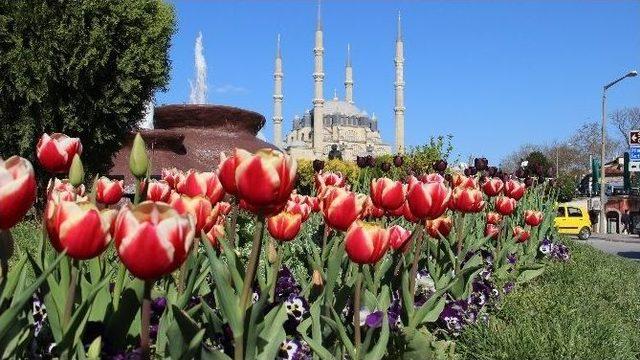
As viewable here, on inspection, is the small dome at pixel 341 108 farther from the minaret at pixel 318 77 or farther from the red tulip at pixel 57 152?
the red tulip at pixel 57 152

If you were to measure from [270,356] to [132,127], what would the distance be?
10.6 meters

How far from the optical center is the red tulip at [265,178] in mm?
1587

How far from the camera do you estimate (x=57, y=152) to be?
2439 mm

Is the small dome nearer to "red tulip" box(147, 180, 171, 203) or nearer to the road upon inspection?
the road

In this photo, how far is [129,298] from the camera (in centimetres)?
203

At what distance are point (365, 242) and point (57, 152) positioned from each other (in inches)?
44.0

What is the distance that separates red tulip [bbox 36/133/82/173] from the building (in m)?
67.2

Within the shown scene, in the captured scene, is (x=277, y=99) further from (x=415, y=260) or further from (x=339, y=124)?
(x=415, y=260)

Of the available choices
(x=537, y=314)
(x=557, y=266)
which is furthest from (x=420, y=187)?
(x=557, y=266)

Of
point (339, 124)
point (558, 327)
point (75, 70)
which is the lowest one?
point (558, 327)

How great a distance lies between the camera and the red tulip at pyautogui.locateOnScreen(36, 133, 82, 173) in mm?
2439

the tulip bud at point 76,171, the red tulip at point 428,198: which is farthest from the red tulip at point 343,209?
the tulip bud at point 76,171

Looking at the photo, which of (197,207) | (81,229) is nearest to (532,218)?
(197,207)

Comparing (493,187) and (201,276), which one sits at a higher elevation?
(493,187)
